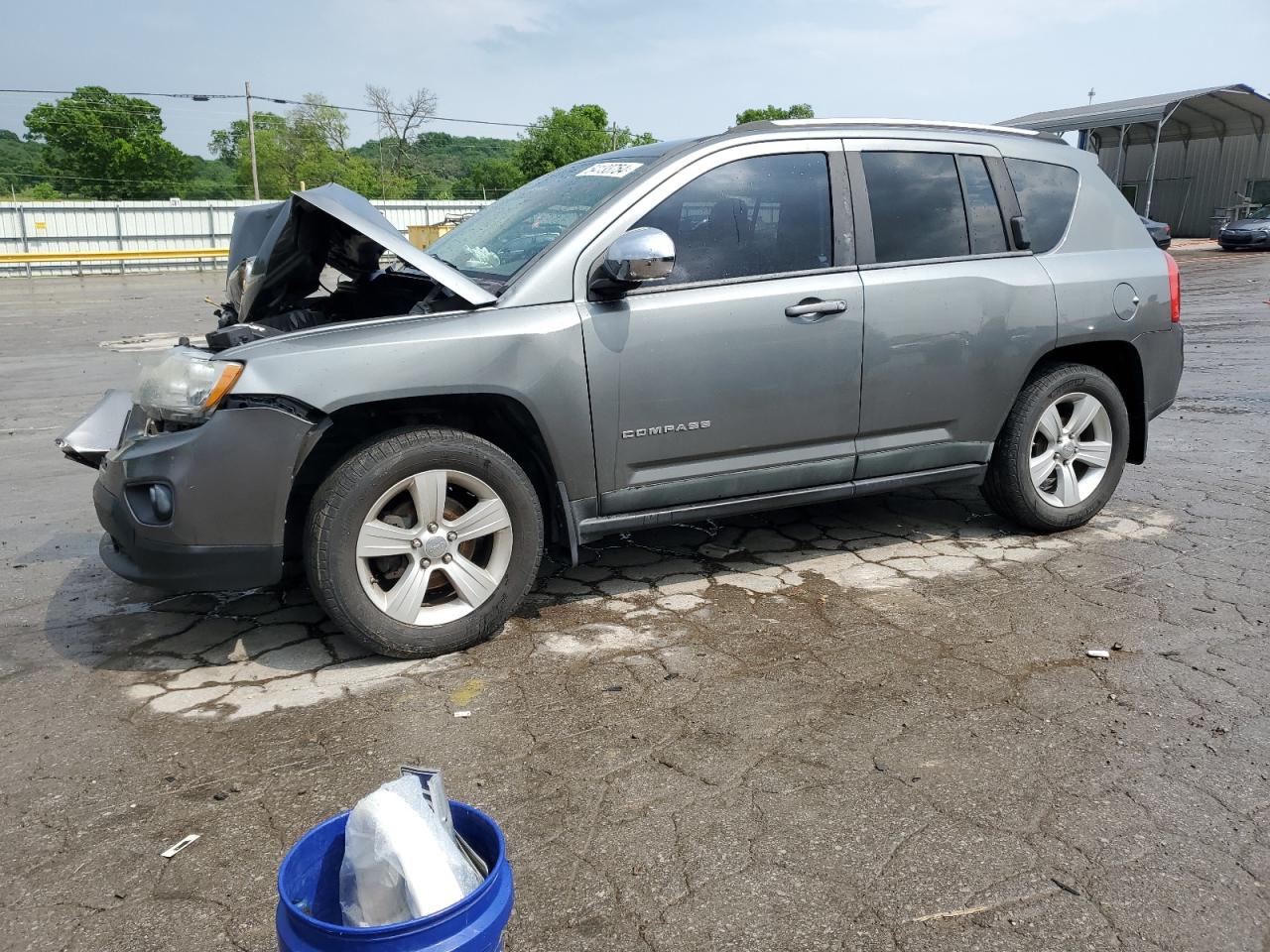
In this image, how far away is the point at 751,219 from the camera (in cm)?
398

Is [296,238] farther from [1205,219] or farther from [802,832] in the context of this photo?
[1205,219]

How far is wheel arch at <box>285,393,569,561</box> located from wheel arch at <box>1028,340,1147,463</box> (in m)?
2.57

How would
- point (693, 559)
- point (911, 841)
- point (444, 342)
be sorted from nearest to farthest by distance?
point (911, 841) → point (444, 342) → point (693, 559)

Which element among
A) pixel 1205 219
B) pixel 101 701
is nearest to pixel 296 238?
pixel 101 701

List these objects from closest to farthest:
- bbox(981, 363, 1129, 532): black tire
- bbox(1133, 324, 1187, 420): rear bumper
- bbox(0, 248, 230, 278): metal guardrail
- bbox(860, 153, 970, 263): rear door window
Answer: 1. bbox(860, 153, 970, 263): rear door window
2. bbox(981, 363, 1129, 532): black tire
3. bbox(1133, 324, 1187, 420): rear bumper
4. bbox(0, 248, 230, 278): metal guardrail

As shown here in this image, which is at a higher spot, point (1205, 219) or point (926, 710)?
point (1205, 219)

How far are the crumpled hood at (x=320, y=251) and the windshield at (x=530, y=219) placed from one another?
204 mm

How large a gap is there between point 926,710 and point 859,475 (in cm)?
134

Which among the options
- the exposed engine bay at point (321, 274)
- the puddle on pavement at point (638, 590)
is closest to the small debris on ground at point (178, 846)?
the puddle on pavement at point (638, 590)

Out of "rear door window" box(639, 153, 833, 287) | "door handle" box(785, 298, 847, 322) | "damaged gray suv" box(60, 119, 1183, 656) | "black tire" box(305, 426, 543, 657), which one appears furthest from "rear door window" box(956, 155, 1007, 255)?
"black tire" box(305, 426, 543, 657)

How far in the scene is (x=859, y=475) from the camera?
427 cm

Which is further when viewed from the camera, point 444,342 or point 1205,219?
point 1205,219

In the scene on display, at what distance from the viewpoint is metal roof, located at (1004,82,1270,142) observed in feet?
94.7

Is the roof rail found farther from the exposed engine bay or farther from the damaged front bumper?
the damaged front bumper
